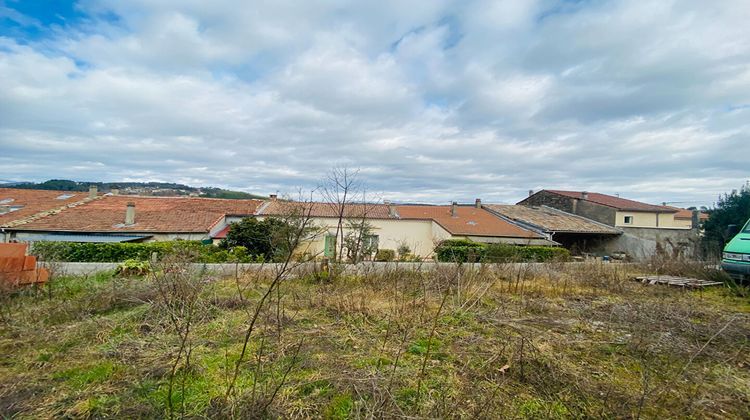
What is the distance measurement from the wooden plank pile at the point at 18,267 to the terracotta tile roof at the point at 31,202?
16651mm

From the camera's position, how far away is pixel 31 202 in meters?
22.3

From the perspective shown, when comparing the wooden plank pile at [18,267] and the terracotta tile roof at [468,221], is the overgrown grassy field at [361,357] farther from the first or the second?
the terracotta tile roof at [468,221]

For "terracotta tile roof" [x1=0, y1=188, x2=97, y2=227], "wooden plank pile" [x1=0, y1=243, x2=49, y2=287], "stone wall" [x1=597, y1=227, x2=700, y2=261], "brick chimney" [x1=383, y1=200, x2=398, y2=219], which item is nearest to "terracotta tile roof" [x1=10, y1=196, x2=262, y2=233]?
"terracotta tile roof" [x1=0, y1=188, x2=97, y2=227]

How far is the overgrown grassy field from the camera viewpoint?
8.70 feet

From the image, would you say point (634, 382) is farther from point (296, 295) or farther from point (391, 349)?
point (296, 295)

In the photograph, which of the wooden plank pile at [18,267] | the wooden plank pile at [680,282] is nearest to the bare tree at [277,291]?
the wooden plank pile at [18,267]

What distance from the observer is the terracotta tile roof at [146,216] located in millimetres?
17297

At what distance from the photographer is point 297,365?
11.0ft

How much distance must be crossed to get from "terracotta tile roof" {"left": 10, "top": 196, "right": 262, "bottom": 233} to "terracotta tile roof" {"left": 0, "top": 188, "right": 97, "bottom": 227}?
128 cm

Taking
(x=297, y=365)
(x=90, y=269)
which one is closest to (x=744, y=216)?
(x=297, y=365)

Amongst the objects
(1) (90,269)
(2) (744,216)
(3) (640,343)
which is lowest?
(1) (90,269)

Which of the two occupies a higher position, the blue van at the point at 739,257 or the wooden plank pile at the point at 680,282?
the blue van at the point at 739,257

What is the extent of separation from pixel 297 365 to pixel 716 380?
4.22 meters

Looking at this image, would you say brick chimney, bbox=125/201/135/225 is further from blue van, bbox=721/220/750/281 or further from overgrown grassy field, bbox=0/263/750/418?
blue van, bbox=721/220/750/281
